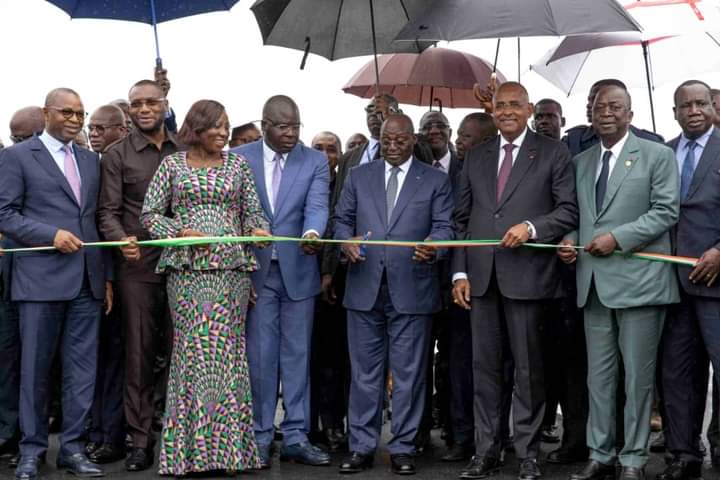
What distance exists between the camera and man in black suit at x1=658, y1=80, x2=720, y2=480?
23.2 ft

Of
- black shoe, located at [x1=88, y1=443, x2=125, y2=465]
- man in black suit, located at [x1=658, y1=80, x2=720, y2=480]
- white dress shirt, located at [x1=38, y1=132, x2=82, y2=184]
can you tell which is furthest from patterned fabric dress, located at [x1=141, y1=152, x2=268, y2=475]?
man in black suit, located at [x1=658, y1=80, x2=720, y2=480]

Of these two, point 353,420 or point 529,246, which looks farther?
point 353,420

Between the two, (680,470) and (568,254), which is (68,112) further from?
(680,470)

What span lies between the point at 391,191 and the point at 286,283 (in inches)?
37.4

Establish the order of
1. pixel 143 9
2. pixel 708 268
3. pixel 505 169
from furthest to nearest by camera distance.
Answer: pixel 143 9 < pixel 505 169 < pixel 708 268

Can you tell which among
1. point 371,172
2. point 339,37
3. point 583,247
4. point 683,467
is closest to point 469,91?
point 339,37

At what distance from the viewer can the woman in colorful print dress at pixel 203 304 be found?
7.26 meters

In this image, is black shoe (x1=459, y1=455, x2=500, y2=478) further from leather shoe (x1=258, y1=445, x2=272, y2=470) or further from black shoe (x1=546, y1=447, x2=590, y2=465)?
leather shoe (x1=258, y1=445, x2=272, y2=470)

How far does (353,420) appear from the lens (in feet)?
25.6

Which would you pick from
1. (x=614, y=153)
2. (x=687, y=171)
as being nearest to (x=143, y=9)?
(x=614, y=153)

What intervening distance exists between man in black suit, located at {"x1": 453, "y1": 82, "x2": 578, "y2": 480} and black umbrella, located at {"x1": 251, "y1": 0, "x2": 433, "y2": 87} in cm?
165

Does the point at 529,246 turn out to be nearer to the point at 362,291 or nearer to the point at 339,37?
the point at 362,291

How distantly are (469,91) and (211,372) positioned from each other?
519cm

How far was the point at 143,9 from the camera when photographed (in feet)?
28.5
